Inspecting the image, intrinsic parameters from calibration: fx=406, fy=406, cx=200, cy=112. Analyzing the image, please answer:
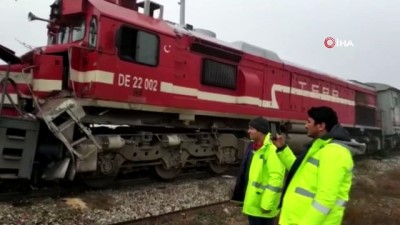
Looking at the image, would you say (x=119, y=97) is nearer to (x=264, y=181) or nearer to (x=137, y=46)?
(x=137, y=46)

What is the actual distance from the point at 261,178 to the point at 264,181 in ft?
0.13

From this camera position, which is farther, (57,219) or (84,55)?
(84,55)

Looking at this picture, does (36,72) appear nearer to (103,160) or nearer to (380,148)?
(103,160)

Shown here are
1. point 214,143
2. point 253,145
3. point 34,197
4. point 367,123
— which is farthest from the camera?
point 367,123

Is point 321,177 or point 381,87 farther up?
point 381,87

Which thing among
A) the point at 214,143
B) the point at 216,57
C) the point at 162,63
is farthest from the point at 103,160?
the point at 216,57

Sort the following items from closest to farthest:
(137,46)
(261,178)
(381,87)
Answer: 1. (261,178)
2. (137,46)
3. (381,87)

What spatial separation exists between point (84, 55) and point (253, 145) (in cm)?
419

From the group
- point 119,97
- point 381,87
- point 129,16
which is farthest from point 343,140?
point 381,87

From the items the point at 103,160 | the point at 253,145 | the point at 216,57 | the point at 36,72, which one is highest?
the point at 216,57

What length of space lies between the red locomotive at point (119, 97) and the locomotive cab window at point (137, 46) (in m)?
0.02

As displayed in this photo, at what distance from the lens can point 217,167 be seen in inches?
400

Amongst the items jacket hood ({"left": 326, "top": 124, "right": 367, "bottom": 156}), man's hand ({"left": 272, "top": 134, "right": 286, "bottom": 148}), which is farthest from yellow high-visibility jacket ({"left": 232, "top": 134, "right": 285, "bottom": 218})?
jacket hood ({"left": 326, "top": 124, "right": 367, "bottom": 156})

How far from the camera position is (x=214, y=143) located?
9.70m
